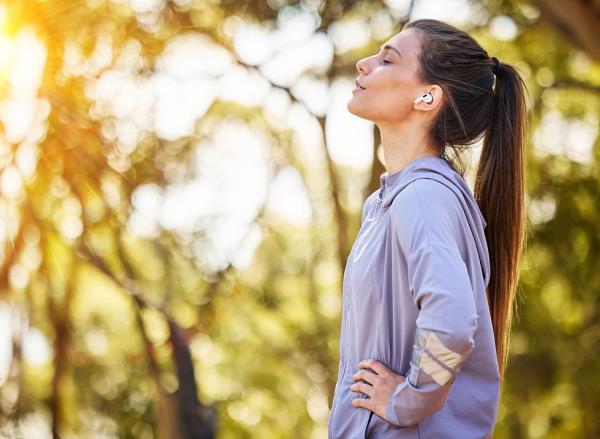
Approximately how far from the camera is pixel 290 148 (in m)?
12.4

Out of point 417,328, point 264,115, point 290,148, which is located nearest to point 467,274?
point 417,328

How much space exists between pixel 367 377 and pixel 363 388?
2 cm

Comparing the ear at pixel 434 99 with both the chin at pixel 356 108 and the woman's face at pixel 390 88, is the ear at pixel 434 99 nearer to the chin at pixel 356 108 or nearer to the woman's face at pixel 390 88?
the woman's face at pixel 390 88

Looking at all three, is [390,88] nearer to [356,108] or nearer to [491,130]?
[356,108]

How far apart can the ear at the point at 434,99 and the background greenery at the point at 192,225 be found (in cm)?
331

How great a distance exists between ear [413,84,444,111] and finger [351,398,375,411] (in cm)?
65

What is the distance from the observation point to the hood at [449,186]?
1.95 m

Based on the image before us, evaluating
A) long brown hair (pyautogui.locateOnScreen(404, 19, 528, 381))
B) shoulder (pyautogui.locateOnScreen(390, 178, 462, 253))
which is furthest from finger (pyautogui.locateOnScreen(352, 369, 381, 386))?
long brown hair (pyautogui.locateOnScreen(404, 19, 528, 381))

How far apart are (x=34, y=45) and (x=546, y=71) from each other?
5155 mm

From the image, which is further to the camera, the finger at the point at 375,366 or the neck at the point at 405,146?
the neck at the point at 405,146

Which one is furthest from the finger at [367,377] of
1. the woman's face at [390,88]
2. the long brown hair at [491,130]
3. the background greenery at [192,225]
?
the background greenery at [192,225]

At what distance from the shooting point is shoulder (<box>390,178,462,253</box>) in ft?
5.98

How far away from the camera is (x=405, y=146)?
2.11 m

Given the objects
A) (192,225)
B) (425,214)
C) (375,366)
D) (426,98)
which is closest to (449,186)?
(425,214)
